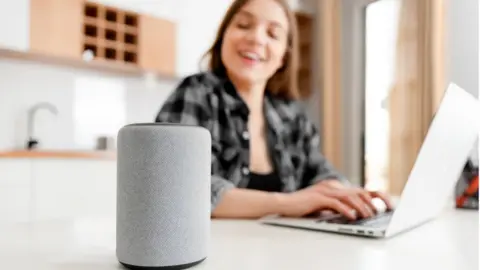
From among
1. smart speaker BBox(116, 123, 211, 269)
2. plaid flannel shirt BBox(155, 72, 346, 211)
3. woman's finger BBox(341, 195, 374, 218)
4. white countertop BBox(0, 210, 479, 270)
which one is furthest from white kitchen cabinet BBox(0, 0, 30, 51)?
smart speaker BBox(116, 123, 211, 269)

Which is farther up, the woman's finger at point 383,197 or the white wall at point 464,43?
the white wall at point 464,43

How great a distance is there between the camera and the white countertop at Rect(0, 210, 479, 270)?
0.52 metres

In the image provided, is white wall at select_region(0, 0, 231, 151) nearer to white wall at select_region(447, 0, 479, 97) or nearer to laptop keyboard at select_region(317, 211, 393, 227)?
white wall at select_region(447, 0, 479, 97)

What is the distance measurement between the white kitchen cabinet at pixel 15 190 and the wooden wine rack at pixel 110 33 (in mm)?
936

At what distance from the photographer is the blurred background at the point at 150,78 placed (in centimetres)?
262

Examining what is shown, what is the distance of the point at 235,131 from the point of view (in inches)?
48.6

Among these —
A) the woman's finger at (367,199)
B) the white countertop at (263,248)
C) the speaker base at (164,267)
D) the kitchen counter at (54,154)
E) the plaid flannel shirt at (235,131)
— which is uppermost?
the plaid flannel shirt at (235,131)

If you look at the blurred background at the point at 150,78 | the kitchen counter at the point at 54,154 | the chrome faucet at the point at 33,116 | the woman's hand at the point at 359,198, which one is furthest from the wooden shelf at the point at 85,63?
the woman's hand at the point at 359,198

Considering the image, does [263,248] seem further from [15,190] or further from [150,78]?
[150,78]

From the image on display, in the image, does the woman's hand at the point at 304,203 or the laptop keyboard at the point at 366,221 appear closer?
the laptop keyboard at the point at 366,221

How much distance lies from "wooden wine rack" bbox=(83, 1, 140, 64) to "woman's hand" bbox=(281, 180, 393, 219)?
8.15 ft

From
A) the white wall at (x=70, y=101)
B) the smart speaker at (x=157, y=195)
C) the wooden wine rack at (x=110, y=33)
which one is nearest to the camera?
the smart speaker at (x=157, y=195)

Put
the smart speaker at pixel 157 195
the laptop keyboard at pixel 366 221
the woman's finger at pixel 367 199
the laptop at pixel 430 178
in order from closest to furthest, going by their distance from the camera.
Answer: the smart speaker at pixel 157 195, the laptop at pixel 430 178, the laptop keyboard at pixel 366 221, the woman's finger at pixel 367 199

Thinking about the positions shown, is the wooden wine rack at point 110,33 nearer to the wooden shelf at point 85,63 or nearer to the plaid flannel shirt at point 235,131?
the wooden shelf at point 85,63
